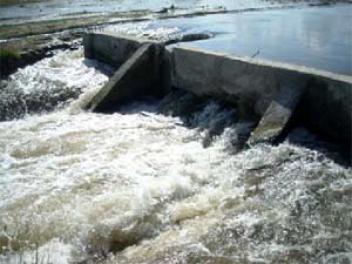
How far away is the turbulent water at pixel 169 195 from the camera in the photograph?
560 cm

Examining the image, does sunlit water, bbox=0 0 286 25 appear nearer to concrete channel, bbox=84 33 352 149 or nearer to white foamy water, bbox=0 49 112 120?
white foamy water, bbox=0 49 112 120

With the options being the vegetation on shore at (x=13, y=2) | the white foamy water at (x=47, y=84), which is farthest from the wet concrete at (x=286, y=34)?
the vegetation on shore at (x=13, y=2)

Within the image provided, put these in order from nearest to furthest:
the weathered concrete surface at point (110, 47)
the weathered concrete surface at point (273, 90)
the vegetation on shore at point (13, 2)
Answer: the weathered concrete surface at point (273, 90) → the weathered concrete surface at point (110, 47) → the vegetation on shore at point (13, 2)

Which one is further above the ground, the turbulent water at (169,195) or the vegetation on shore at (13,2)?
the vegetation on shore at (13,2)

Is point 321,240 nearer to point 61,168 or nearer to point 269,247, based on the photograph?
point 269,247

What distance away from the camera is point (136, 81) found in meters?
11.8

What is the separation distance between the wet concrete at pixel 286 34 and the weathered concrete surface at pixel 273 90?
205cm

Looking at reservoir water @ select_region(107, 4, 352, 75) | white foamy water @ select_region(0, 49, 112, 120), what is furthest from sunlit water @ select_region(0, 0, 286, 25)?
white foamy water @ select_region(0, 49, 112, 120)

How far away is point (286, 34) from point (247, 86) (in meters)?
9.16

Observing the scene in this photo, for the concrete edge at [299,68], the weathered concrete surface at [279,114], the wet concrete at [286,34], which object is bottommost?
the wet concrete at [286,34]

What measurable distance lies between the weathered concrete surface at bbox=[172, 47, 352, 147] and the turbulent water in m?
0.34

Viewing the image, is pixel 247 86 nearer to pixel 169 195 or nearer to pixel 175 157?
pixel 175 157

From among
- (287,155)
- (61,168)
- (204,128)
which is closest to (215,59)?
(204,128)

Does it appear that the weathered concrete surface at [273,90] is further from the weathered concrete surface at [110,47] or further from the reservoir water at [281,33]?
the weathered concrete surface at [110,47]
